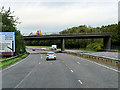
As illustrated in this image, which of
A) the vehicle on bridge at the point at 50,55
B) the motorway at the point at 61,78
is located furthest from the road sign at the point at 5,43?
the motorway at the point at 61,78

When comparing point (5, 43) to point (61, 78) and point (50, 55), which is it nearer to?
point (50, 55)

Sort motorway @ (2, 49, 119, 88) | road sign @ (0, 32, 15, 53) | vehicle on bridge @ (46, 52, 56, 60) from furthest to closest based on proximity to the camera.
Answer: road sign @ (0, 32, 15, 53) → vehicle on bridge @ (46, 52, 56, 60) → motorway @ (2, 49, 119, 88)

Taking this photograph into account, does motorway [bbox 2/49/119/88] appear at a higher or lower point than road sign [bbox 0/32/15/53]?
lower

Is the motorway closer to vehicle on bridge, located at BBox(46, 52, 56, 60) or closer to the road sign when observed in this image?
vehicle on bridge, located at BBox(46, 52, 56, 60)

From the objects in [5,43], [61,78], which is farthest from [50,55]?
[61,78]

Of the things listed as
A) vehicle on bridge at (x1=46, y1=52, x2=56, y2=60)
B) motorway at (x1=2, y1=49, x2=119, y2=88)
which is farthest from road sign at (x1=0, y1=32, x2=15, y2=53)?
motorway at (x1=2, y1=49, x2=119, y2=88)

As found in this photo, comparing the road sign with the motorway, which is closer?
the motorway

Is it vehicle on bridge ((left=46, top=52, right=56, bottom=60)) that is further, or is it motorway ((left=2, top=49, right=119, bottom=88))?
vehicle on bridge ((left=46, top=52, right=56, bottom=60))

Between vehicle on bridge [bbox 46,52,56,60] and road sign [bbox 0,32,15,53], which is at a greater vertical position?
road sign [bbox 0,32,15,53]

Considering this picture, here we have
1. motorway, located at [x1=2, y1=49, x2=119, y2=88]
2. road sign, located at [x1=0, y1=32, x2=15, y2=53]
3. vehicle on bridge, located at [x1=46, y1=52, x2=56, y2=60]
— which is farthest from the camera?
road sign, located at [x1=0, y1=32, x2=15, y2=53]

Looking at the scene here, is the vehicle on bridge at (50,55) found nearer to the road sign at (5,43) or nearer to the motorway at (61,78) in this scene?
the road sign at (5,43)

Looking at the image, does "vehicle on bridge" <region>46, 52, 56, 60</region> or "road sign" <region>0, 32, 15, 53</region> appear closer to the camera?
"vehicle on bridge" <region>46, 52, 56, 60</region>

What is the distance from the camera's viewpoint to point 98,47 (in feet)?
327

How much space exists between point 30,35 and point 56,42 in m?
89.6
